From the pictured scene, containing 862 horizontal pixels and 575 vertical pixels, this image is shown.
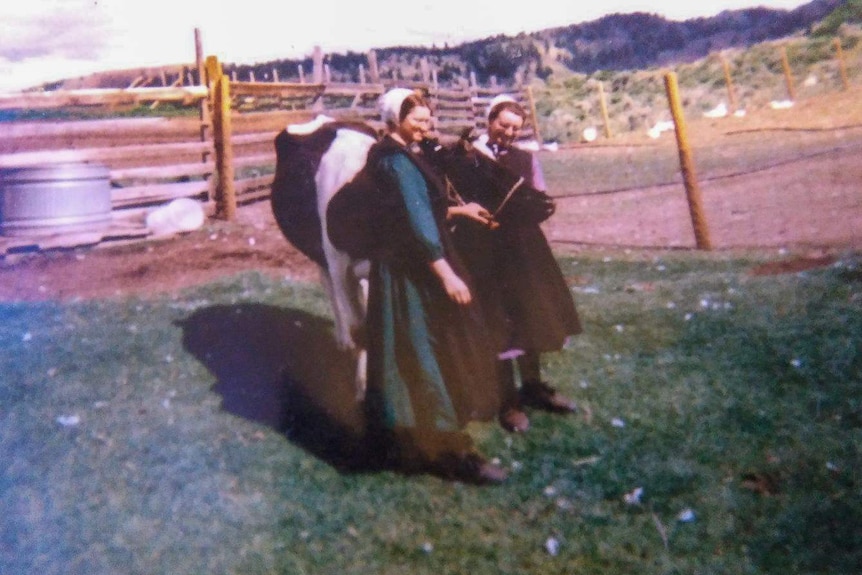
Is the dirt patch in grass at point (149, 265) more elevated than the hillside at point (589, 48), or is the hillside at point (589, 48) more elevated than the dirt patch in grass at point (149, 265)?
the hillside at point (589, 48)

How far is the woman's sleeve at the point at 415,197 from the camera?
266 cm

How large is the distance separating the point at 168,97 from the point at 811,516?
5.57m

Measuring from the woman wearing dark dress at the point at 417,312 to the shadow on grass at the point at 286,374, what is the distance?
374 mm

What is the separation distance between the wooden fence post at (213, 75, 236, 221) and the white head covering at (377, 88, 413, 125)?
3186 millimetres

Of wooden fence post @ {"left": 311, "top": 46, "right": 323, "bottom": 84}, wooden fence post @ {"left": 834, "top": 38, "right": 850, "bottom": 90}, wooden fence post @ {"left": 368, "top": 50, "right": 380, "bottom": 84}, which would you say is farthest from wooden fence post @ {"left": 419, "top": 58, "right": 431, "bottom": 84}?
wooden fence post @ {"left": 834, "top": 38, "right": 850, "bottom": 90}

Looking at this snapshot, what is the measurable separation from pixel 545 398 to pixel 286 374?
125 centimetres

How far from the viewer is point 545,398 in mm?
3518

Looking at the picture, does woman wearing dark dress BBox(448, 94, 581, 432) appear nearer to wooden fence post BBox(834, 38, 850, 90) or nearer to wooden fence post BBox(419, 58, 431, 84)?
wooden fence post BBox(834, 38, 850, 90)

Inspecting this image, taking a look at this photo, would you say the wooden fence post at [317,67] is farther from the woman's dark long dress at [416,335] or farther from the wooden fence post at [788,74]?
the wooden fence post at [788,74]

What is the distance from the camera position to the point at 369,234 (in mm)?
2900

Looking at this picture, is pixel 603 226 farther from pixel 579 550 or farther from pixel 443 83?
pixel 443 83

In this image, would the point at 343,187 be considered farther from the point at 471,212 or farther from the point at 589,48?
the point at 589,48

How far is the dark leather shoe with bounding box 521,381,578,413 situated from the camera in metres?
3.47

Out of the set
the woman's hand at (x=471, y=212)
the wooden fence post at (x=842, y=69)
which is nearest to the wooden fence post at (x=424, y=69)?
the wooden fence post at (x=842, y=69)
